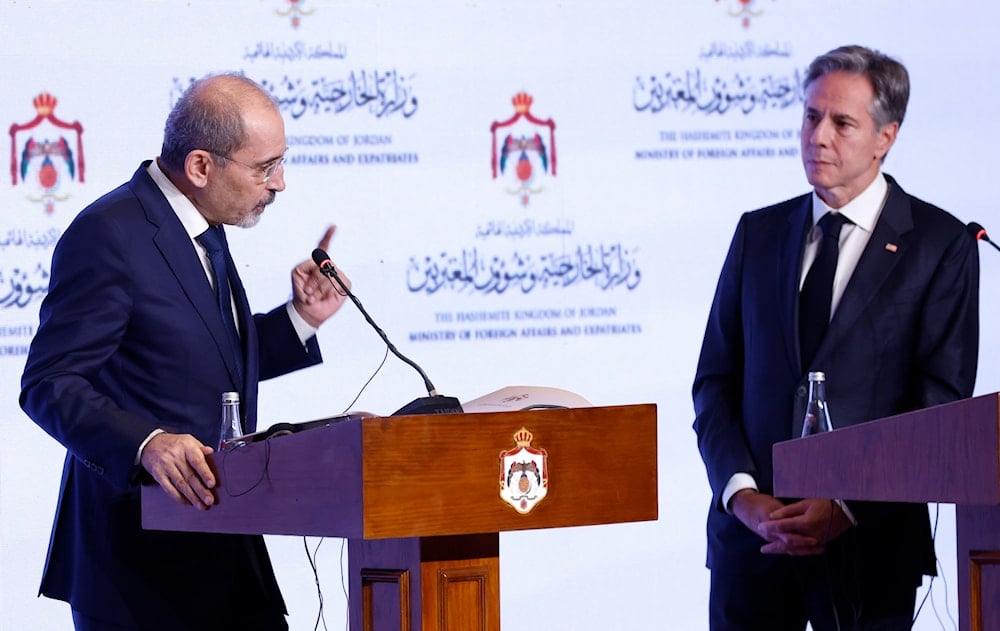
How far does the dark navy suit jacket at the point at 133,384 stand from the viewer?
2.58 meters

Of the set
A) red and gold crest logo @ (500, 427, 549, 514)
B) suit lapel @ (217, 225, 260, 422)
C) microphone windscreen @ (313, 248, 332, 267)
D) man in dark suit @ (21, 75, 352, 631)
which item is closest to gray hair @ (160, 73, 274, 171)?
man in dark suit @ (21, 75, 352, 631)

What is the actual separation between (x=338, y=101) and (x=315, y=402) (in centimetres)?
96

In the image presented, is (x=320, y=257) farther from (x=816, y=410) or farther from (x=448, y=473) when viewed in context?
(x=816, y=410)

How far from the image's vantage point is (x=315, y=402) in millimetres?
4434

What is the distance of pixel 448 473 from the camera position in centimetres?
190

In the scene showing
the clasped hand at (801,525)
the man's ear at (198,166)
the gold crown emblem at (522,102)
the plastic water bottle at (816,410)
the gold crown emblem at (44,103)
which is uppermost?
the gold crown emblem at (522,102)

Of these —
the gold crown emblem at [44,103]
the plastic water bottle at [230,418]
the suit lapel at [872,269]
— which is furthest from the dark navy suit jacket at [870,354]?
the gold crown emblem at [44,103]

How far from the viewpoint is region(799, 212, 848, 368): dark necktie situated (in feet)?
10.1

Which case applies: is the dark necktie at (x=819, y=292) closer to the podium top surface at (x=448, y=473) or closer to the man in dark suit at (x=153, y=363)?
the podium top surface at (x=448, y=473)

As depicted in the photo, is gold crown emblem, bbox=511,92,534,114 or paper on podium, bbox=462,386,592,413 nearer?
paper on podium, bbox=462,386,592,413

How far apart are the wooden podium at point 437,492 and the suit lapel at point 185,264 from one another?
61 centimetres

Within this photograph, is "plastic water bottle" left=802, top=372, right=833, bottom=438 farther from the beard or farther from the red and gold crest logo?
the beard

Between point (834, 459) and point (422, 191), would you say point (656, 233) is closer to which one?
point (422, 191)

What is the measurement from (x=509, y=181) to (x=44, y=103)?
1.47 m
